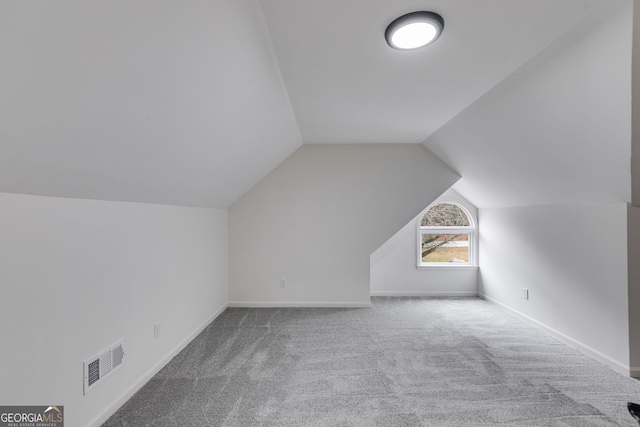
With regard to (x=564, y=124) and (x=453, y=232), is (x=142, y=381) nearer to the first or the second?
(x=564, y=124)

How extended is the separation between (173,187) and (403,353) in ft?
8.12

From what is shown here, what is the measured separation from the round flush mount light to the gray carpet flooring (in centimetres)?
225

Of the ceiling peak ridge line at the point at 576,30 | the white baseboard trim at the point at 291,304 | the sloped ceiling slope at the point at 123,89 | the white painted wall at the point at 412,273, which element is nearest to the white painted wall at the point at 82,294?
the sloped ceiling slope at the point at 123,89

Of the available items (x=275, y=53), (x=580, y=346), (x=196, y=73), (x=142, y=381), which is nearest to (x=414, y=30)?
(x=275, y=53)

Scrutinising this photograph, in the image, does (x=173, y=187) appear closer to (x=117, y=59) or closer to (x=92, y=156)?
(x=92, y=156)

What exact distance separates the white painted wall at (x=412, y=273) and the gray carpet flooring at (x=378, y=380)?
4.08ft

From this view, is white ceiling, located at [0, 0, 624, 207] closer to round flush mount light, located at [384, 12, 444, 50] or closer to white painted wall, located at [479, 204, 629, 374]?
round flush mount light, located at [384, 12, 444, 50]

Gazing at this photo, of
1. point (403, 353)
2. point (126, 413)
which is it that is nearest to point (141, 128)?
point (126, 413)

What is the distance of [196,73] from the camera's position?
1372mm

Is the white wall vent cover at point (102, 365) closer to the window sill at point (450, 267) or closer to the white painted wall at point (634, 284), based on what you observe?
the white painted wall at point (634, 284)

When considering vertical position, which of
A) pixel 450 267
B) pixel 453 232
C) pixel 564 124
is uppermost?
pixel 564 124

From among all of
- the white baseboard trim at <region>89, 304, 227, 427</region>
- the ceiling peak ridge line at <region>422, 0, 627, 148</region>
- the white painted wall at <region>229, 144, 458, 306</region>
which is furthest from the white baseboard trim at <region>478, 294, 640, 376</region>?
the white baseboard trim at <region>89, 304, 227, 427</region>

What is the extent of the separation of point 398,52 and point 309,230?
2597mm

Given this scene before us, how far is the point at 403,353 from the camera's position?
103 inches
